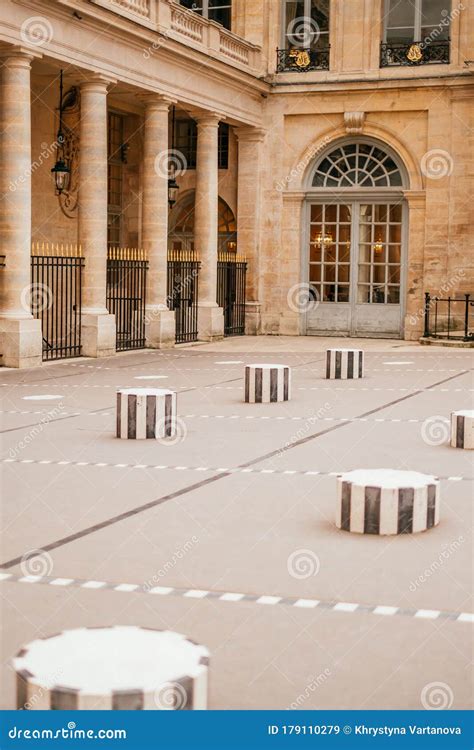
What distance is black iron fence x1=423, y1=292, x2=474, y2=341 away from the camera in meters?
29.1

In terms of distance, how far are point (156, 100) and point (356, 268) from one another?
816 cm

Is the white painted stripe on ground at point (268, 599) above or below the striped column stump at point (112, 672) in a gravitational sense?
below

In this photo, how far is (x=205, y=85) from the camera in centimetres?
2730

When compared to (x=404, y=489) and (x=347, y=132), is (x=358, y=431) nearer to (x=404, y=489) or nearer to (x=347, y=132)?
(x=404, y=489)

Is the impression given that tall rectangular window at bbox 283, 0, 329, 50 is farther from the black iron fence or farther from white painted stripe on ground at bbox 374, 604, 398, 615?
white painted stripe on ground at bbox 374, 604, 398, 615

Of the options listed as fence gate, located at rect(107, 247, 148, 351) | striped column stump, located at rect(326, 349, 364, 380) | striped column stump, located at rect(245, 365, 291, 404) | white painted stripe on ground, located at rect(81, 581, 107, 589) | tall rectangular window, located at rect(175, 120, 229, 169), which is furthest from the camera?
tall rectangular window, located at rect(175, 120, 229, 169)

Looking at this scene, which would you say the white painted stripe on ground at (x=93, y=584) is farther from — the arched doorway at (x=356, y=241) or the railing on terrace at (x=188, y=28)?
the arched doorway at (x=356, y=241)

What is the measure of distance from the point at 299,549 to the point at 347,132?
2428cm

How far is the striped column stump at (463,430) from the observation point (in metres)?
11.8

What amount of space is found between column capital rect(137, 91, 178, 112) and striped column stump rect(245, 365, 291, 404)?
11.2 meters

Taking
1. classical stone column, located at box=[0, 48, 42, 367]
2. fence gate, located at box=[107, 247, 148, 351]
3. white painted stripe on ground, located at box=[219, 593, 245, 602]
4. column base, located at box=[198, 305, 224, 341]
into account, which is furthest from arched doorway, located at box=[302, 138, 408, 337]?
white painted stripe on ground, located at box=[219, 593, 245, 602]

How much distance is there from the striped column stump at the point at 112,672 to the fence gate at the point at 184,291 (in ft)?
75.3

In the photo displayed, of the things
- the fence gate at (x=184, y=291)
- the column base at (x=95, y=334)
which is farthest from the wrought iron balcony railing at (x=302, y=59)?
the column base at (x=95, y=334)

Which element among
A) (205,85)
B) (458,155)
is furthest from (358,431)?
(458,155)
